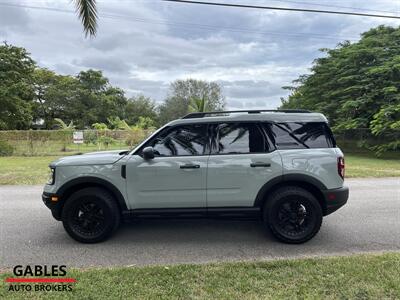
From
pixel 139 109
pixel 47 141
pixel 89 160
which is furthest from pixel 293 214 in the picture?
pixel 139 109

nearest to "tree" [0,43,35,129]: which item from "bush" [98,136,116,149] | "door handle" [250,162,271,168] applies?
"bush" [98,136,116,149]

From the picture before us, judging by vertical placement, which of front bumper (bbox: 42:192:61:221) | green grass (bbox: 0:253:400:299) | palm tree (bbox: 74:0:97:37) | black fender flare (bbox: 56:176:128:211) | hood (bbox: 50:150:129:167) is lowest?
green grass (bbox: 0:253:400:299)

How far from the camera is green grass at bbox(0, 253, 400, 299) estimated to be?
3.14 metres

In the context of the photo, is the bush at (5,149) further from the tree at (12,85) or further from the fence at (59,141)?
the tree at (12,85)

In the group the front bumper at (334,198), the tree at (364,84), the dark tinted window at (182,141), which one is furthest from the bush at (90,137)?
the front bumper at (334,198)

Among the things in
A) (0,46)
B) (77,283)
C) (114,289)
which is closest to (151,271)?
(114,289)

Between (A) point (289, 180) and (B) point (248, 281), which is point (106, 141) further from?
(B) point (248, 281)

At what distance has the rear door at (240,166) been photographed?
15.1 feet

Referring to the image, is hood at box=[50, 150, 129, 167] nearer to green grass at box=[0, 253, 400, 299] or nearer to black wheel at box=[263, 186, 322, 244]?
green grass at box=[0, 253, 400, 299]

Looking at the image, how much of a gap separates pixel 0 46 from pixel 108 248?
101ft

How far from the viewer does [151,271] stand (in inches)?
144

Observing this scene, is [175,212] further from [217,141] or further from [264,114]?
[264,114]

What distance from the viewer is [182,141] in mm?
4781

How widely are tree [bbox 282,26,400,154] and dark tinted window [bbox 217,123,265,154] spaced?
1432cm
